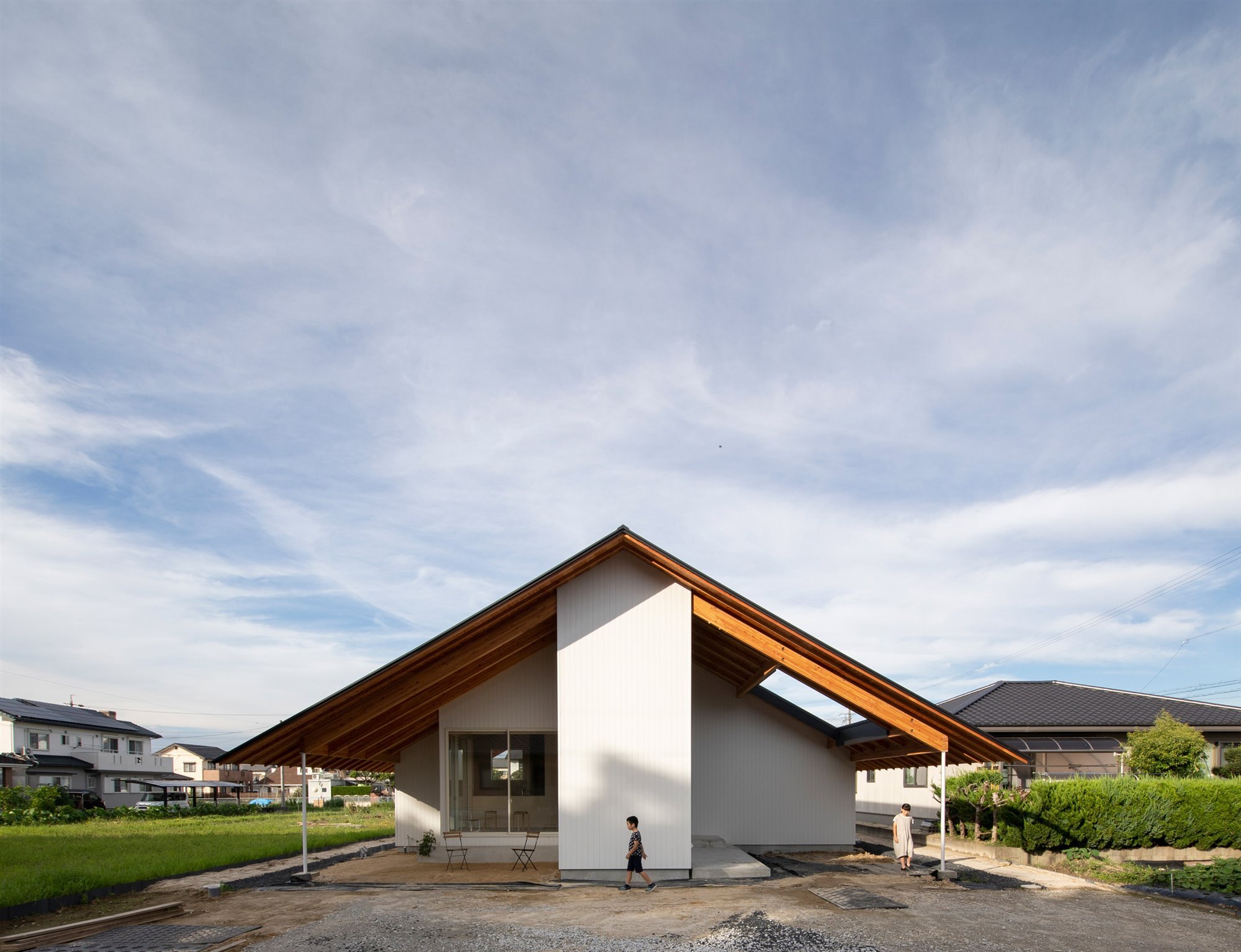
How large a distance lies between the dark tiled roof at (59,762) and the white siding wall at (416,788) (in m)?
30.1

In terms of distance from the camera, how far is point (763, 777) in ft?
60.5

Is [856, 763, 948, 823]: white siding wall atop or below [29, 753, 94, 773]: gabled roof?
atop

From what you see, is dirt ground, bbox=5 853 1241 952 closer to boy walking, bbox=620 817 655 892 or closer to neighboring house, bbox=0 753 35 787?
boy walking, bbox=620 817 655 892

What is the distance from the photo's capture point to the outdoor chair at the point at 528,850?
15.2m

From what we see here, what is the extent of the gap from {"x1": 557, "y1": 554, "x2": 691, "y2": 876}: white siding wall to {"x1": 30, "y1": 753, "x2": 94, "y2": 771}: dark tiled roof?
3730cm

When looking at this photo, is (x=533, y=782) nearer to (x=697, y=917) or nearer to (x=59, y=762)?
(x=697, y=917)

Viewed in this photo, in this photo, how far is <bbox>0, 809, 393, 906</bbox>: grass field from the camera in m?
12.2

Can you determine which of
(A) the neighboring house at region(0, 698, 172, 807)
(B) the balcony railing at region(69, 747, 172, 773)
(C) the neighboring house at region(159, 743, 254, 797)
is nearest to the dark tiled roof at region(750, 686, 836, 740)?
(A) the neighboring house at region(0, 698, 172, 807)

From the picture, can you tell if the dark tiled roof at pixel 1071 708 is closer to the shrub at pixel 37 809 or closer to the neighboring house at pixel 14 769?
the shrub at pixel 37 809

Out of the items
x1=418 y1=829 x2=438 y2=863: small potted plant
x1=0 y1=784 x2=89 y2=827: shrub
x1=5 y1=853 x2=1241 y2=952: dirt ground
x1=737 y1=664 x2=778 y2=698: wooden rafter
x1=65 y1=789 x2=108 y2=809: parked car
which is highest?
x1=737 y1=664 x2=778 y2=698: wooden rafter

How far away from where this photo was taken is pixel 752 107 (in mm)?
13016

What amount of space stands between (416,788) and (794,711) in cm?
843

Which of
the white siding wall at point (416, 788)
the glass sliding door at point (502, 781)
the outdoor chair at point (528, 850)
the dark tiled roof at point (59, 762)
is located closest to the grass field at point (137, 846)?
the white siding wall at point (416, 788)

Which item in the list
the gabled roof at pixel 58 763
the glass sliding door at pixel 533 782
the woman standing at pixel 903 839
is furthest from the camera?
the gabled roof at pixel 58 763
